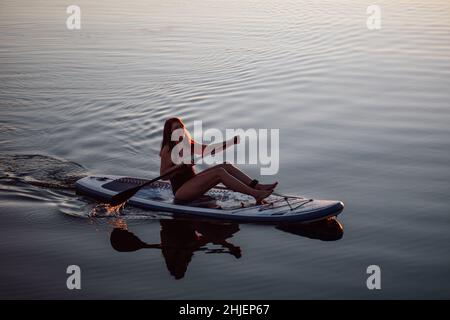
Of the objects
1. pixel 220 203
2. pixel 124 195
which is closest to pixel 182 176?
pixel 220 203

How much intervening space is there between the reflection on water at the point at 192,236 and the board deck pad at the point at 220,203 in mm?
169

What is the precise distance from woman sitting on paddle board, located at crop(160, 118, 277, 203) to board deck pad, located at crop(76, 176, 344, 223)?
0.59ft

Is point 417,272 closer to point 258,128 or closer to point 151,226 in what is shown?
point 151,226

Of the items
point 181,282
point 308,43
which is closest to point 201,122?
point 181,282

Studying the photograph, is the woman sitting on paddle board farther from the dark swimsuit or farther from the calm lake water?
the calm lake water

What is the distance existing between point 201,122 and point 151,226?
5.39 meters

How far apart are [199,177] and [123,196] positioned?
118 centimetres

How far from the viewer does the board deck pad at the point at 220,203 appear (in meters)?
9.30

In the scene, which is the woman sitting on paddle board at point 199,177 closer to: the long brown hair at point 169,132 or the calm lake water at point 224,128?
the long brown hair at point 169,132

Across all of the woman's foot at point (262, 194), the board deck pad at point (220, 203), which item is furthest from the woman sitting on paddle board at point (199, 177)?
the board deck pad at point (220, 203)

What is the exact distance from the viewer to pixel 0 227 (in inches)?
380

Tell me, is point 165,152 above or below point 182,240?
above

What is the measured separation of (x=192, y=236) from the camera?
9430mm

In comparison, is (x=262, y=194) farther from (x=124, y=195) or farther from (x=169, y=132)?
(x=124, y=195)
